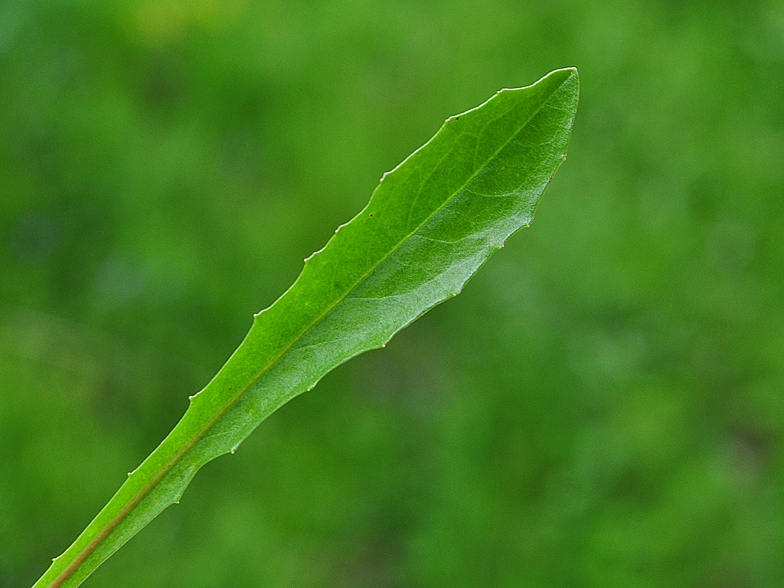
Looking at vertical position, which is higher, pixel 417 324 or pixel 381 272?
pixel 381 272

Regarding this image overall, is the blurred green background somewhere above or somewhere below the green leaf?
below

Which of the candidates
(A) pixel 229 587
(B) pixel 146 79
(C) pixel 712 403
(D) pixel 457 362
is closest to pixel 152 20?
(B) pixel 146 79

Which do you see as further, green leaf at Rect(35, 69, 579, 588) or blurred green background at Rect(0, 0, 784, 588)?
blurred green background at Rect(0, 0, 784, 588)

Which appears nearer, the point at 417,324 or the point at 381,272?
the point at 381,272

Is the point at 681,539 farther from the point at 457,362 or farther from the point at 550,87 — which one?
the point at 550,87

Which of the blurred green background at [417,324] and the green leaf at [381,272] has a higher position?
the green leaf at [381,272]
